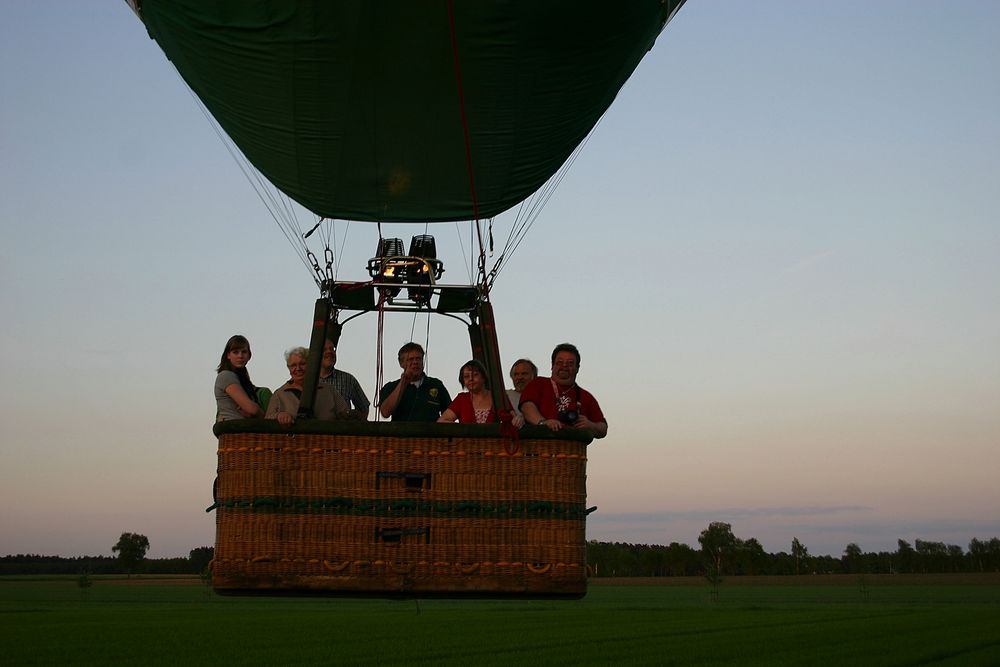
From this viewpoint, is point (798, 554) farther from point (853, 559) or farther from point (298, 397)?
point (298, 397)

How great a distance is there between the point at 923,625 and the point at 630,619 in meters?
11.9

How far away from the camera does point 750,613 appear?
169 ft

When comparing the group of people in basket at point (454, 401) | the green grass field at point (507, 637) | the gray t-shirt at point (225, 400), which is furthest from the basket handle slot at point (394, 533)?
the green grass field at point (507, 637)

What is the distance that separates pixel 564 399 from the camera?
5.55 metres

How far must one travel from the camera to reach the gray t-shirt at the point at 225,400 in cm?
532

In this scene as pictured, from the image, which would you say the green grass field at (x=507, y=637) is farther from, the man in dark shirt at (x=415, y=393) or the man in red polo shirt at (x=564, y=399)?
the man in red polo shirt at (x=564, y=399)

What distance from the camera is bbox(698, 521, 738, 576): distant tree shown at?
129875mm

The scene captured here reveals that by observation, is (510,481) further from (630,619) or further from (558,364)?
(630,619)

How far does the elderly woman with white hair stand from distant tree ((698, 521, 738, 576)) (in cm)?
12782

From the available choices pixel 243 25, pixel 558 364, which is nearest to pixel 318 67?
pixel 243 25

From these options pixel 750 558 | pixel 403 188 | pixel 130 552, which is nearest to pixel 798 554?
pixel 750 558

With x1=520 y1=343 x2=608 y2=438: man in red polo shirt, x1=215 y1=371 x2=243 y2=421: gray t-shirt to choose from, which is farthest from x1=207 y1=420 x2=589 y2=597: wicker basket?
x1=215 y1=371 x2=243 y2=421: gray t-shirt

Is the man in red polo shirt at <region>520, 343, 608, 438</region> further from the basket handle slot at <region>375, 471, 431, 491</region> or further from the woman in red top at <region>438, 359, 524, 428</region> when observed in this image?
the basket handle slot at <region>375, 471, 431, 491</region>

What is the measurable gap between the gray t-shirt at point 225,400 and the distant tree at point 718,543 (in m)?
128
